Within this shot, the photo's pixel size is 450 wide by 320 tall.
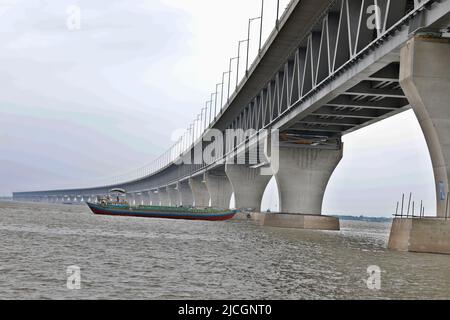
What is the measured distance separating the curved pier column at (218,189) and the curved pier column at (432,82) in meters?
92.3

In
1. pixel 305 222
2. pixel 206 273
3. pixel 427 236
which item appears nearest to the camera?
pixel 206 273

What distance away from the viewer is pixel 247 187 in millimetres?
95750

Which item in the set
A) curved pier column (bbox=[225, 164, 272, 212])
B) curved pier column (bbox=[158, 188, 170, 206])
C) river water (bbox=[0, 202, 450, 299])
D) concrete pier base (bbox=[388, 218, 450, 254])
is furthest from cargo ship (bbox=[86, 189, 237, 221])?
curved pier column (bbox=[158, 188, 170, 206])

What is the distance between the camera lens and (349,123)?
183ft

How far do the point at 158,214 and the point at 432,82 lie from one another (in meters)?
75.6

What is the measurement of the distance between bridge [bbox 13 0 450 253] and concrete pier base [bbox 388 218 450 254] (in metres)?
0.06

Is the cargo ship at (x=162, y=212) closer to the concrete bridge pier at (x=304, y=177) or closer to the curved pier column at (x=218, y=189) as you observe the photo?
the curved pier column at (x=218, y=189)

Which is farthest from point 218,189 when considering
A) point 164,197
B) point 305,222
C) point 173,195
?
point 164,197

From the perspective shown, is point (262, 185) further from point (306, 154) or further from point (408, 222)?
Result: point (408, 222)

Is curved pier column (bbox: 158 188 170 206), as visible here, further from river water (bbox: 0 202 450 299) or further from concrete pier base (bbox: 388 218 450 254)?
concrete pier base (bbox: 388 218 450 254)

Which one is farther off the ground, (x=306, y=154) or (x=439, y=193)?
(x=306, y=154)

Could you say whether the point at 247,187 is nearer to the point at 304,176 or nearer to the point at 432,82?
the point at 304,176

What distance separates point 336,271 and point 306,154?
42.5 metres
